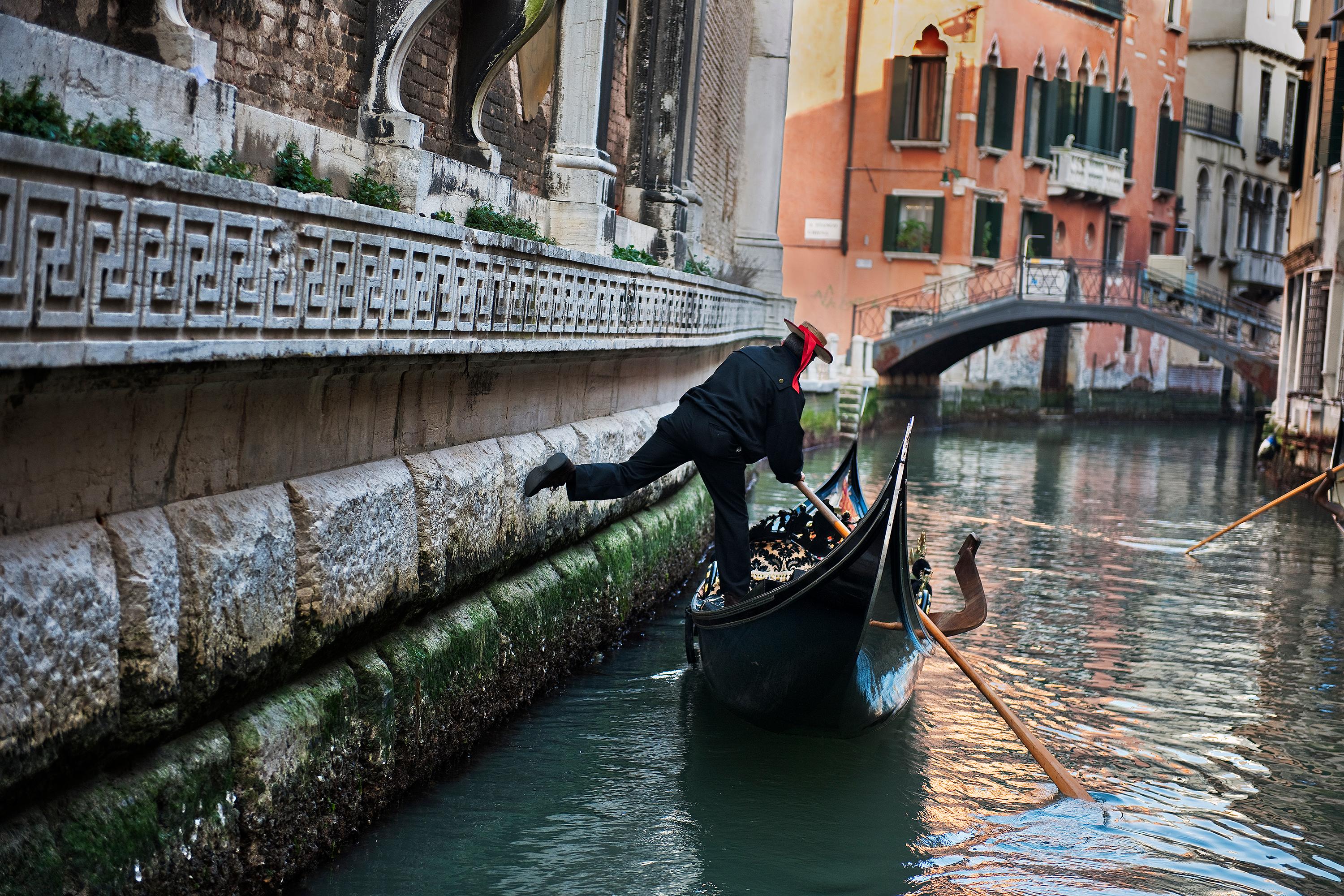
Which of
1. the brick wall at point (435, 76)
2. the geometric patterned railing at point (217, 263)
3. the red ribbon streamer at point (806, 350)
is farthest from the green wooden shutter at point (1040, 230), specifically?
the geometric patterned railing at point (217, 263)

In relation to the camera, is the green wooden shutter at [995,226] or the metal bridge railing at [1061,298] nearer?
the metal bridge railing at [1061,298]

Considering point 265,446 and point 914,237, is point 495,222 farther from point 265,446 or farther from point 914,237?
point 914,237

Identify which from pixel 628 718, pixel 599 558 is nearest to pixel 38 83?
pixel 628 718

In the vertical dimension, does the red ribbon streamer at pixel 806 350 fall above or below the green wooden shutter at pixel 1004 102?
below

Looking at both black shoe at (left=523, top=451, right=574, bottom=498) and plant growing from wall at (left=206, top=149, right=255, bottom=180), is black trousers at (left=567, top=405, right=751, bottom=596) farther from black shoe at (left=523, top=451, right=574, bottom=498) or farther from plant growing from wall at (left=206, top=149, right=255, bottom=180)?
plant growing from wall at (left=206, top=149, right=255, bottom=180)

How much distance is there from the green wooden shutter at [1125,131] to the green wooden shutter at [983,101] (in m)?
4.69

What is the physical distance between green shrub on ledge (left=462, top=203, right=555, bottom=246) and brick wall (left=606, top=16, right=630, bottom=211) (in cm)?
394

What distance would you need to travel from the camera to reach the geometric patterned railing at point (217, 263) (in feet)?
7.55

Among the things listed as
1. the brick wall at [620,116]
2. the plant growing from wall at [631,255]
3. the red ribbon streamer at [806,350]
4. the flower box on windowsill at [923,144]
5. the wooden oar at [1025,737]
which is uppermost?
the flower box on windowsill at [923,144]

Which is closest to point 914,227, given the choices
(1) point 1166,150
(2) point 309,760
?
(1) point 1166,150

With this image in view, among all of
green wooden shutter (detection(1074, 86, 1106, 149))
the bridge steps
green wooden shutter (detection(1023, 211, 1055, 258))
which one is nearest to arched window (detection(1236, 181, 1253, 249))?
green wooden shutter (detection(1074, 86, 1106, 149))

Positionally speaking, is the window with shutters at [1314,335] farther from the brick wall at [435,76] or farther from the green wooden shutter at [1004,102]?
the brick wall at [435,76]

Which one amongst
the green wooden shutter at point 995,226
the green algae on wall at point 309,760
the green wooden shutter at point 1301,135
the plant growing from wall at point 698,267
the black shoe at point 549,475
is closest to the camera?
the green algae on wall at point 309,760

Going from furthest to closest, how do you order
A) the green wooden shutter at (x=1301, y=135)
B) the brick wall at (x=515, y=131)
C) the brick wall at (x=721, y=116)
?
the green wooden shutter at (x=1301, y=135) < the brick wall at (x=721, y=116) < the brick wall at (x=515, y=131)
